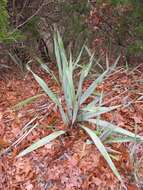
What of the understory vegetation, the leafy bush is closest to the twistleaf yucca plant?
the understory vegetation

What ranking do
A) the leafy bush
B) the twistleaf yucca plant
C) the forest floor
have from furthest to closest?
the leafy bush < the twistleaf yucca plant < the forest floor

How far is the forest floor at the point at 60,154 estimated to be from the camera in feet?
11.5

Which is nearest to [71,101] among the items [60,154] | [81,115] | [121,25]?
[81,115]

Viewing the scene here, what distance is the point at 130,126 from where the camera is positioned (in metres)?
3.88

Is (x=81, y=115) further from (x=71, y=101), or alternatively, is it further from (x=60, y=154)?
(x=60, y=154)

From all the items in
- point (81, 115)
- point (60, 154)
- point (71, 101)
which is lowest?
point (60, 154)

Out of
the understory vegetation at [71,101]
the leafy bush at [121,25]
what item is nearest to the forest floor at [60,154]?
the understory vegetation at [71,101]

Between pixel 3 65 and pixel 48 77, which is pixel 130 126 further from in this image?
pixel 3 65

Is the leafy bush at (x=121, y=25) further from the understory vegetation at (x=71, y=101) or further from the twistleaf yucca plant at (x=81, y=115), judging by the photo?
the twistleaf yucca plant at (x=81, y=115)

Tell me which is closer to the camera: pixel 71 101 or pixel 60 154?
pixel 60 154

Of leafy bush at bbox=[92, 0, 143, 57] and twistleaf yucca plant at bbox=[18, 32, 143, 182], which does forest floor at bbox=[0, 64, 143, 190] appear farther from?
leafy bush at bbox=[92, 0, 143, 57]

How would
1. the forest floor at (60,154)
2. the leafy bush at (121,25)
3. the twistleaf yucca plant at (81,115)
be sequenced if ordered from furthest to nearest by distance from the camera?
the leafy bush at (121,25) < the twistleaf yucca plant at (81,115) < the forest floor at (60,154)

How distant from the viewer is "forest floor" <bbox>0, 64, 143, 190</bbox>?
3.51 metres

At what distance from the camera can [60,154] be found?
3643mm
